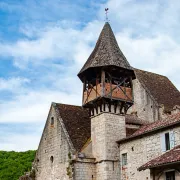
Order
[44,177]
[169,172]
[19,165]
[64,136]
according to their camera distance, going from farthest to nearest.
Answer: [19,165], [44,177], [64,136], [169,172]

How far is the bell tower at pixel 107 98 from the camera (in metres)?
25.6

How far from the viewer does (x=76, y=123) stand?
2853 cm

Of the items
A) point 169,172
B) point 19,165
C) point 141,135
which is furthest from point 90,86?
point 19,165

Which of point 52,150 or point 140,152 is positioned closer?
point 140,152

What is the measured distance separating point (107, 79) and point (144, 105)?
596 cm

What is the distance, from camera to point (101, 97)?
26.0 meters

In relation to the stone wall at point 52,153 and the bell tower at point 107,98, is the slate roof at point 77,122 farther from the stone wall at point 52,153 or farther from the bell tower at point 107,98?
the bell tower at point 107,98

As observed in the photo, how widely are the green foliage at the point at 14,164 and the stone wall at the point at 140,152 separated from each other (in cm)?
2618

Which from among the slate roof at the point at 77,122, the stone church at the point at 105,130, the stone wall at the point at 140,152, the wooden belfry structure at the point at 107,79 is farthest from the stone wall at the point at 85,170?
the wooden belfry structure at the point at 107,79

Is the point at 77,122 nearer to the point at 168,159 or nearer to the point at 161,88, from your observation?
the point at 161,88

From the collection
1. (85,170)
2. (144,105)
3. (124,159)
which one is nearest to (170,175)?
(124,159)

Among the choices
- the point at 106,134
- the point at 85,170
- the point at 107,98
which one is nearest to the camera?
the point at 85,170

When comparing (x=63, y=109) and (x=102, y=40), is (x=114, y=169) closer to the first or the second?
(x=63, y=109)

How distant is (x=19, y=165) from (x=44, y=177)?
22.6m
